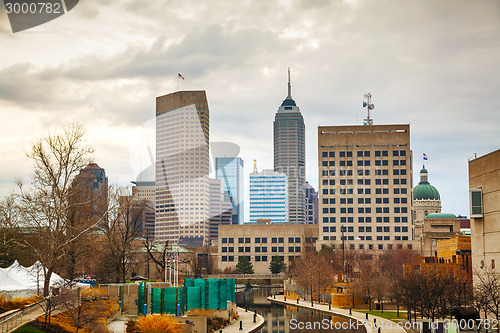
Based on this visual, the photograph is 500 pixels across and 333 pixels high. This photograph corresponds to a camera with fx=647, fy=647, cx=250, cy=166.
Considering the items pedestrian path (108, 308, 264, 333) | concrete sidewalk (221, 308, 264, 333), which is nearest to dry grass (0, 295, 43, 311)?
pedestrian path (108, 308, 264, 333)

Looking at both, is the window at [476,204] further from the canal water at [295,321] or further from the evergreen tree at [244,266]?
the evergreen tree at [244,266]

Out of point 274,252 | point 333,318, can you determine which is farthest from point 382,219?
point 333,318

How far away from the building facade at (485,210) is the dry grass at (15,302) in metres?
40.2

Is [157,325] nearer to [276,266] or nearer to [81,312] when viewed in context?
[81,312]

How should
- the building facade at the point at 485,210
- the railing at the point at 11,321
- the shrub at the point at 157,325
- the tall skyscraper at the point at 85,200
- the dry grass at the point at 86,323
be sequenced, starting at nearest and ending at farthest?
the railing at the point at 11,321 → the dry grass at the point at 86,323 → the shrub at the point at 157,325 → the building facade at the point at 485,210 → the tall skyscraper at the point at 85,200

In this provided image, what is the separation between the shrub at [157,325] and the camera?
156ft

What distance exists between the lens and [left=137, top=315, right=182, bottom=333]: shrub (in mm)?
47625

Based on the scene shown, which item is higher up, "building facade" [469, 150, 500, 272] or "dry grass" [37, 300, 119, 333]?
"building facade" [469, 150, 500, 272]

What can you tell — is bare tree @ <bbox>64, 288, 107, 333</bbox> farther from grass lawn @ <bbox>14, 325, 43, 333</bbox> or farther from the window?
the window

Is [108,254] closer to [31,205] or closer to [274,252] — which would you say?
[31,205]

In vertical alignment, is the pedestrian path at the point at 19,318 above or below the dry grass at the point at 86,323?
above

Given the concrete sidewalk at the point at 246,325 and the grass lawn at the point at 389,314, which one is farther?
the grass lawn at the point at 389,314

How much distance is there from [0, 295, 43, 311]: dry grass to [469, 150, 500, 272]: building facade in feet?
132

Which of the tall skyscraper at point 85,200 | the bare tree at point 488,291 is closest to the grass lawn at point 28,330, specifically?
the tall skyscraper at point 85,200
